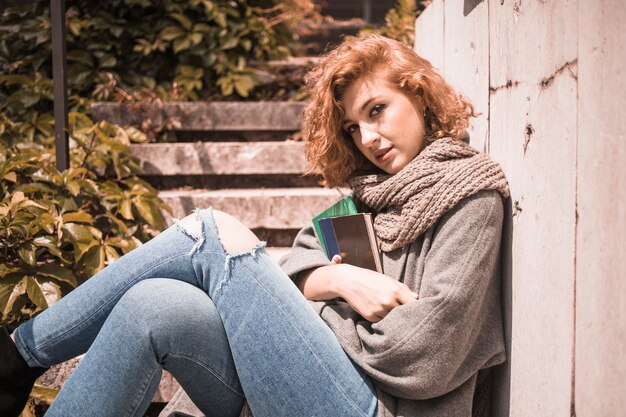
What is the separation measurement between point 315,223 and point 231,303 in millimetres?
362

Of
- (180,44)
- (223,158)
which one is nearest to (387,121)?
(223,158)

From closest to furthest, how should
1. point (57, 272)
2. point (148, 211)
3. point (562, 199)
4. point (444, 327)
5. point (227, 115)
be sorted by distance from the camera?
1. point (562, 199)
2. point (444, 327)
3. point (57, 272)
4. point (148, 211)
5. point (227, 115)

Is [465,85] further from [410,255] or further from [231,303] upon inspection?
[231,303]

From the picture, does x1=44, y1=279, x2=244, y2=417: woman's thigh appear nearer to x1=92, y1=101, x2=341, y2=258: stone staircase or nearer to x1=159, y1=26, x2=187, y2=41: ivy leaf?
x1=92, y1=101, x2=341, y2=258: stone staircase

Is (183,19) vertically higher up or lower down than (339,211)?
higher up

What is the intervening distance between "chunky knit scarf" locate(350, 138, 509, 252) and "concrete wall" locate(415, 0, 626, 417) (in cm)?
7

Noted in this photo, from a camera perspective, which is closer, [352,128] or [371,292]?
[371,292]

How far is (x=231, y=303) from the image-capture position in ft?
4.57

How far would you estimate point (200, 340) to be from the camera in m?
1.36

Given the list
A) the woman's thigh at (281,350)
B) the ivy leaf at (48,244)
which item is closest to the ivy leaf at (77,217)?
the ivy leaf at (48,244)

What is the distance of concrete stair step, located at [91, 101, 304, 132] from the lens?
338 cm

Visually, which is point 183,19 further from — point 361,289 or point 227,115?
point 361,289

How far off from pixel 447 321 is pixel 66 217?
1.47 meters

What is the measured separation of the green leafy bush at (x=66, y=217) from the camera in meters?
2.00
